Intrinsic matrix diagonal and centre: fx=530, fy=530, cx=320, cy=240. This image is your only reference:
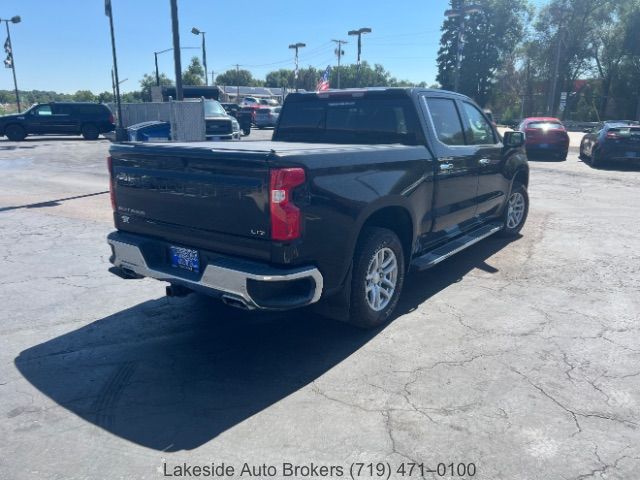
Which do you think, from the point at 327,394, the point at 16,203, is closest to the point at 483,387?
the point at 327,394

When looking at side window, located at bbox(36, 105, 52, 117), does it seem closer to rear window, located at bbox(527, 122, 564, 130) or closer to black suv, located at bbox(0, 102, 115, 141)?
black suv, located at bbox(0, 102, 115, 141)

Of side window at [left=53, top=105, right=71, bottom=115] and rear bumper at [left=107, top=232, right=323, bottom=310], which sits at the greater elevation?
side window at [left=53, top=105, right=71, bottom=115]

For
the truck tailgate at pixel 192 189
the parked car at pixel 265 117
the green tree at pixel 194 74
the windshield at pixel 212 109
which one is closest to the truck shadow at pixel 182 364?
the truck tailgate at pixel 192 189

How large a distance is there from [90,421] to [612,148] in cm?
1704

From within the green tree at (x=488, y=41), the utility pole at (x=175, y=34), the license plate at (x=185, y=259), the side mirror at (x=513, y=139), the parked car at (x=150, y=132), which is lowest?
the license plate at (x=185, y=259)

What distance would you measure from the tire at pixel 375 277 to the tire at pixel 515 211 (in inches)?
126

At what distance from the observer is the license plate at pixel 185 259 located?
3.77m

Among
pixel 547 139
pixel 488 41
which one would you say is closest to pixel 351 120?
pixel 547 139

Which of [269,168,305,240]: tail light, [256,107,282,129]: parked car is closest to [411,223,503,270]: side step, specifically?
[269,168,305,240]: tail light

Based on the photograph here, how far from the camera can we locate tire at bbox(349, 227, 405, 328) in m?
4.07

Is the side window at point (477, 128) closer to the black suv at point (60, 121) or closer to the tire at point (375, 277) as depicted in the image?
the tire at point (375, 277)

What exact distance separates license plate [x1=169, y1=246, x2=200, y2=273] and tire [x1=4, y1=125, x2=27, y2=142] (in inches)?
1014

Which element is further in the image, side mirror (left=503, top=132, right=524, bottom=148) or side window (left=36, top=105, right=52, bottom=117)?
side window (left=36, top=105, right=52, bottom=117)

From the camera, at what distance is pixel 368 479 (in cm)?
268
